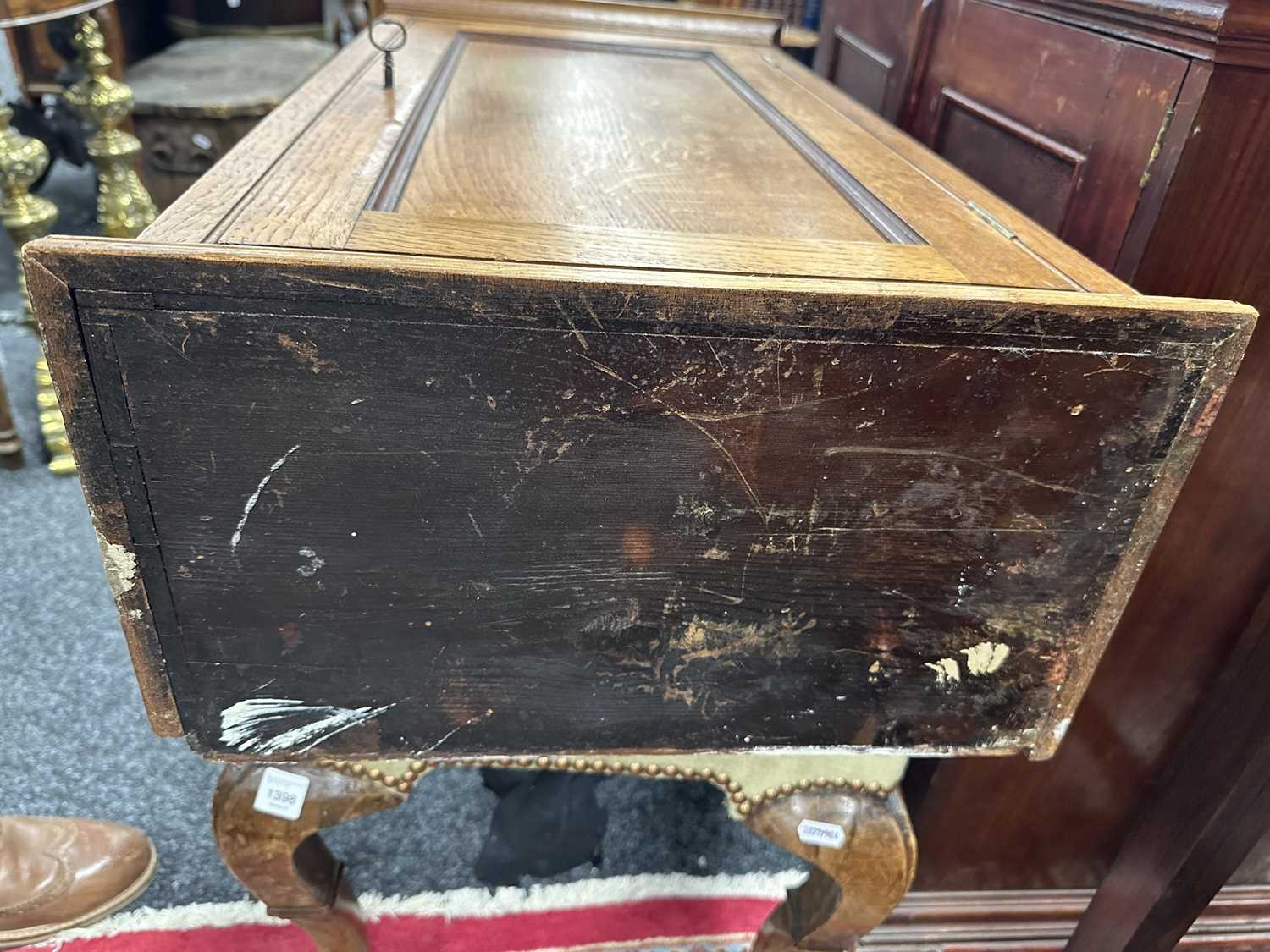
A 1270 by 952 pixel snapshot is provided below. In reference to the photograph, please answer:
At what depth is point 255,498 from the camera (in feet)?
1.82

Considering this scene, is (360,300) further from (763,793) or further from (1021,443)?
(763,793)

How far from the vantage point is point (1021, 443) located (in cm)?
58

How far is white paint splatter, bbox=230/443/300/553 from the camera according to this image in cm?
54

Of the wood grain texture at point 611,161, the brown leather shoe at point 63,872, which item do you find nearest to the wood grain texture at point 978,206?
the wood grain texture at point 611,161

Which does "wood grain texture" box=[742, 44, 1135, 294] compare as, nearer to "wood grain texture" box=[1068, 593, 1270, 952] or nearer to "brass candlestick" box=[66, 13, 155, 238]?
"wood grain texture" box=[1068, 593, 1270, 952]

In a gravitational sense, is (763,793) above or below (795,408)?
below

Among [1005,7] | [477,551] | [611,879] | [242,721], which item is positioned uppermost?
[1005,7]

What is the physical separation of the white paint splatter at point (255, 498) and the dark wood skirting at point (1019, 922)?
89 centimetres

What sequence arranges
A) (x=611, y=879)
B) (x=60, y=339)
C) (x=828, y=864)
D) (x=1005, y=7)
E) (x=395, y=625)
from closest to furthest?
(x=60, y=339), (x=395, y=625), (x=828, y=864), (x=1005, y=7), (x=611, y=879)

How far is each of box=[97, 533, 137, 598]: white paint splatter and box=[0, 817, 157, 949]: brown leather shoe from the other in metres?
0.61

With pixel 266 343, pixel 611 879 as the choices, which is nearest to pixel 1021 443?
pixel 266 343

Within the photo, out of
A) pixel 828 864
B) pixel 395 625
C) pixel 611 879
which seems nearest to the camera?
pixel 395 625

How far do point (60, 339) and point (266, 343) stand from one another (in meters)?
0.11

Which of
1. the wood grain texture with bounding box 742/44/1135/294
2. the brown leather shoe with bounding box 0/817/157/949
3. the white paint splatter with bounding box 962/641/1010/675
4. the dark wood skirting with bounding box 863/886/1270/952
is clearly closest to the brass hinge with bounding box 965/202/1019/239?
the wood grain texture with bounding box 742/44/1135/294
